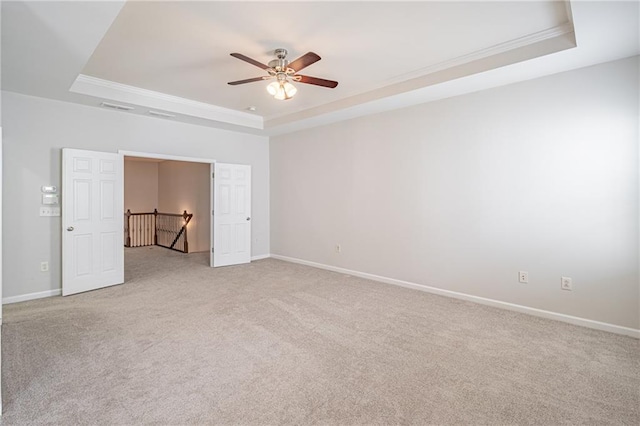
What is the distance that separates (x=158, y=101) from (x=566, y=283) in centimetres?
580

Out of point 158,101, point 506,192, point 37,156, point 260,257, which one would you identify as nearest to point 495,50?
point 506,192

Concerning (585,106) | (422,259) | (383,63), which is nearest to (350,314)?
(422,259)

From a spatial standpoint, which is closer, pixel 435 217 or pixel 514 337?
pixel 514 337

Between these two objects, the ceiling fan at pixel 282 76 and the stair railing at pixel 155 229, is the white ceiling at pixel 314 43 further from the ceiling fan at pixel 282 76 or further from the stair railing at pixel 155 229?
the stair railing at pixel 155 229

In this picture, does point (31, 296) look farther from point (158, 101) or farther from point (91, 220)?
point (158, 101)

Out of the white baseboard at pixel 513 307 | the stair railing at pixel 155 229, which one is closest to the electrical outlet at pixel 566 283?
the white baseboard at pixel 513 307

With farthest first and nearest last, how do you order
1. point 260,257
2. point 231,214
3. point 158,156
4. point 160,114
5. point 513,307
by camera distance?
point 260,257
point 231,214
point 158,156
point 160,114
point 513,307

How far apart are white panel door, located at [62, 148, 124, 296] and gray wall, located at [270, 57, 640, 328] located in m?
3.42

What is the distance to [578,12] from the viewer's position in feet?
7.80

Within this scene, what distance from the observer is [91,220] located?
455 cm

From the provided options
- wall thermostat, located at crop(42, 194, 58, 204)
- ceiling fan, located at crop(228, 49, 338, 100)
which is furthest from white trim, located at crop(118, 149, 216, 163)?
ceiling fan, located at crop(228, 49, 338, 100)

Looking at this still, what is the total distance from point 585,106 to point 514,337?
97.2 inches

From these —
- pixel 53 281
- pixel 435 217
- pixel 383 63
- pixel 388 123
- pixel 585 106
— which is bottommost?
pixel 53 281

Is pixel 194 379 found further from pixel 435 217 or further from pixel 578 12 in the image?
pixel 578 12
